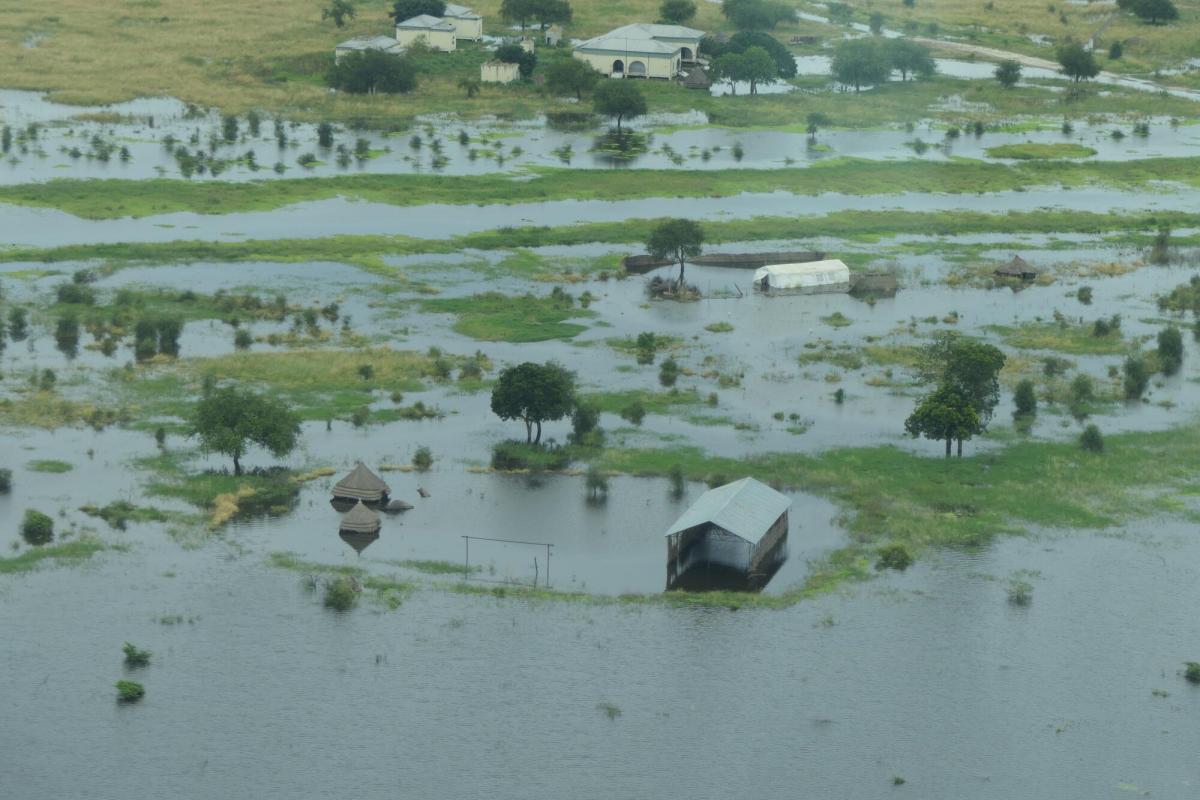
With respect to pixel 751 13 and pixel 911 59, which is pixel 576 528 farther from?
pixel 751 13

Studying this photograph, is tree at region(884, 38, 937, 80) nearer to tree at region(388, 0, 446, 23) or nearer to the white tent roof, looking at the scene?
tree at region(388, 0, 446, 23)

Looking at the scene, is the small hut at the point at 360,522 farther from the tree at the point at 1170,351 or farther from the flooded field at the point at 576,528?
the tree at the point at 1170,351

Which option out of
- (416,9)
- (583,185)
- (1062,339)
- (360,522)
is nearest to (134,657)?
(360,522)

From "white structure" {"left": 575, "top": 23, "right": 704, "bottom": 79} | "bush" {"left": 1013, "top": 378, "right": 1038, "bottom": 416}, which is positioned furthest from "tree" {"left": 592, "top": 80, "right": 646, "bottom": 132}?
"bush" {"left": 1013, "top": 378, "right": 1038, "bottom": 416}

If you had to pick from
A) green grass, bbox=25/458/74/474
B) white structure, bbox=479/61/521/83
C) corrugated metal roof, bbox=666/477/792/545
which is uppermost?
white structure, bbox=479/61/521/83

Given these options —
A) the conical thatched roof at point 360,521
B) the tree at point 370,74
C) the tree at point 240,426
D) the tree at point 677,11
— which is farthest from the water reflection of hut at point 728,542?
the tree at point 677,11

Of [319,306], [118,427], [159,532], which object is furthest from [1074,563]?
[319,306]
